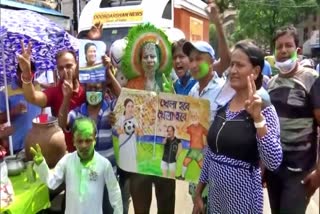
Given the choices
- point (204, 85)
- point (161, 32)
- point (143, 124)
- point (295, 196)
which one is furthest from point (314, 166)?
point (161, 32)

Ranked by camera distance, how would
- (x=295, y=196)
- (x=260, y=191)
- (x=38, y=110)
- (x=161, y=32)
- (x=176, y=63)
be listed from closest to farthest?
(x=260, y=191)
(x=295, y=196)
(x=161, y=32)
(x=176, y=63)
(x=38, y=110)

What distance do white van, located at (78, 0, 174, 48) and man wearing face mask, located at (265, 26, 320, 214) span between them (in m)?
5.04

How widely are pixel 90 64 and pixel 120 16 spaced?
17.9ft

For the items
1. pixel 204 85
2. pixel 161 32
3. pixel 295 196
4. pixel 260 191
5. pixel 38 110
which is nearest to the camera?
pixel 260 191

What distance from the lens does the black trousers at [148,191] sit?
3.35 metres

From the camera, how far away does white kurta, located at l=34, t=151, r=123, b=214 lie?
2.80 metres

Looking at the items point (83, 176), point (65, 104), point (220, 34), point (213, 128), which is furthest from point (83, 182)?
point (220, 34)

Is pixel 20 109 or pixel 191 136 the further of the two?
pixel 20 109

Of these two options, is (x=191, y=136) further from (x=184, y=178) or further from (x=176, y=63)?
(x=176, y=63)

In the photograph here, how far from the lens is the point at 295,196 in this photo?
286 centimetres

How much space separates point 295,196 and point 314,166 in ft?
0.82

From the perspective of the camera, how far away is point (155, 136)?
3168mm

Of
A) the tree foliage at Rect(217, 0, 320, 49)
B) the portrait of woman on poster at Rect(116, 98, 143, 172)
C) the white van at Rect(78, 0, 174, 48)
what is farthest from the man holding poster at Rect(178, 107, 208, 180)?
the tree foliage at Rect(217, 0, 320, 49)

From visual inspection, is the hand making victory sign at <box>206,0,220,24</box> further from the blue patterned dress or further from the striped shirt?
the striped shirt
